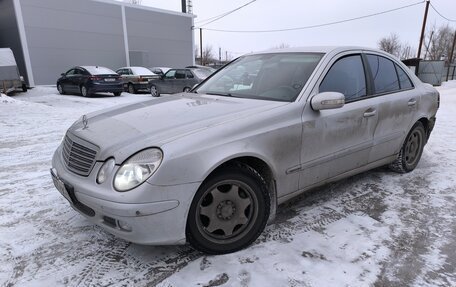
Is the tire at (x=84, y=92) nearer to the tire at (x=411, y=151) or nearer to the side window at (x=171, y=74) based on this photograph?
the side window at (x=171, y=74)

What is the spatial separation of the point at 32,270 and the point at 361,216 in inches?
112

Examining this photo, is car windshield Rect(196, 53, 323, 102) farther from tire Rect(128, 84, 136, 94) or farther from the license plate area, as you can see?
tire Rect(128, 84, 136, 94)

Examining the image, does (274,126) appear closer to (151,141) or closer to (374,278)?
(151,141)

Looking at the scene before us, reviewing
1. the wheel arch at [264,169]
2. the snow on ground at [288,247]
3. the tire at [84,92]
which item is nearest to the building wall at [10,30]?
the tire at [84,92]

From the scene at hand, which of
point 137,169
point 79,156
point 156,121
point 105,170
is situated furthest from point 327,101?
point 79,156

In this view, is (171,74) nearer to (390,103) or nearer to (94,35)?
(94,35)

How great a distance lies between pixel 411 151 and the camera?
175 inches

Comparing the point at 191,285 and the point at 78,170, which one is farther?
the point at 78,170

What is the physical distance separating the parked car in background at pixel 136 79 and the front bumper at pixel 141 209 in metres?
14.8

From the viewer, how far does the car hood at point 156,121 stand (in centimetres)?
234

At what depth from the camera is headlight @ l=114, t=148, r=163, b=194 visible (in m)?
2.17

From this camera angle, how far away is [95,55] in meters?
21.5

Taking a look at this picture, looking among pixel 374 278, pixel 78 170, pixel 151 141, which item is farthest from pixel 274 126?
pixel 78 170

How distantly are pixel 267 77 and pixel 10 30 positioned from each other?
20.7 meters
